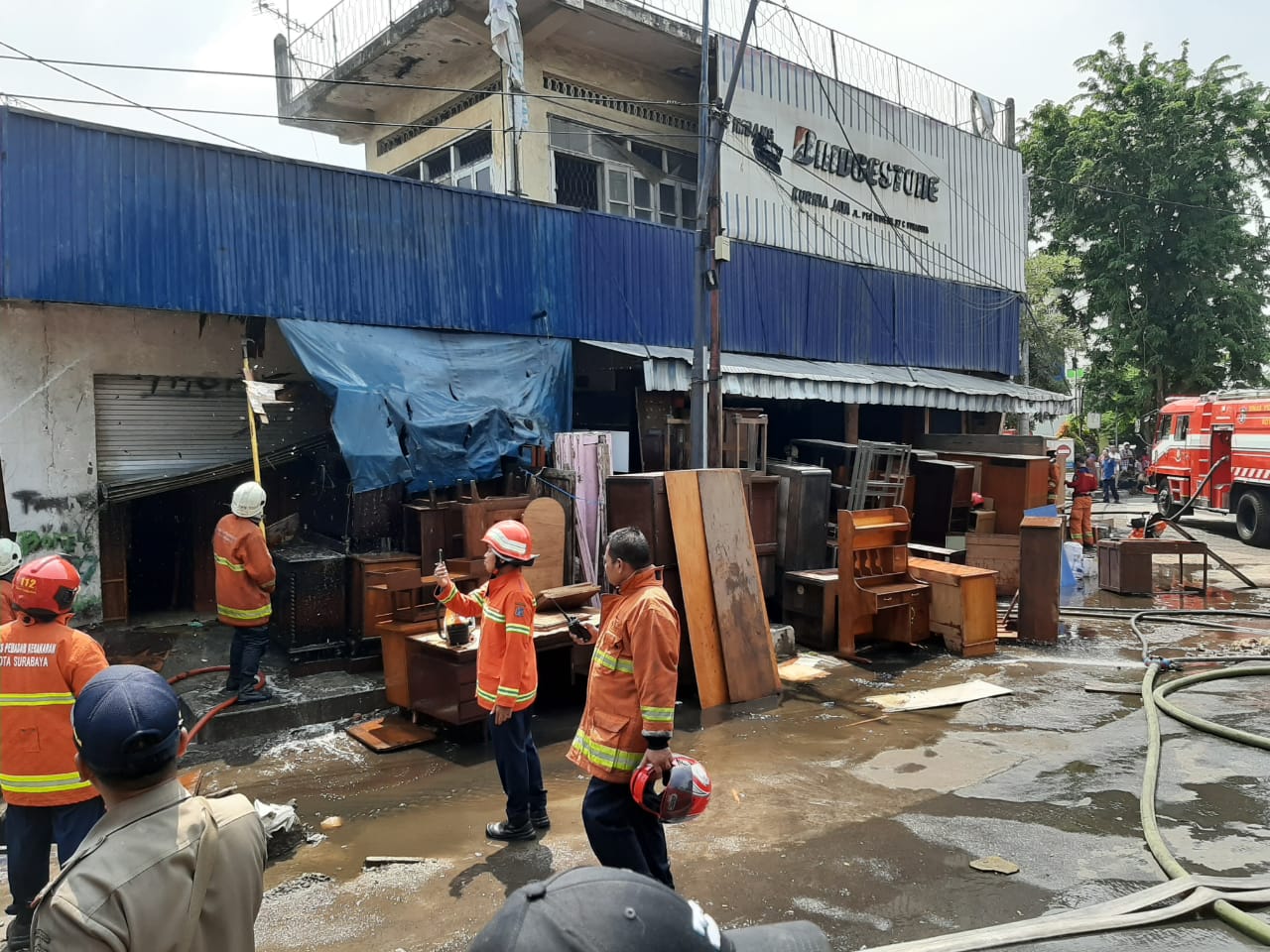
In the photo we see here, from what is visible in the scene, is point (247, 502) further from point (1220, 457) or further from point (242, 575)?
point (1220, 457)

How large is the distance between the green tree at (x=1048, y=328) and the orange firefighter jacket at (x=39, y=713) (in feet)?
79.2

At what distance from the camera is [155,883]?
169 cm

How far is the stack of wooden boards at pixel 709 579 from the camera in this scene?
25.7ft

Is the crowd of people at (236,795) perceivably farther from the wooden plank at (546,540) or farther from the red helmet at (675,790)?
the wooden plank at (546,540)

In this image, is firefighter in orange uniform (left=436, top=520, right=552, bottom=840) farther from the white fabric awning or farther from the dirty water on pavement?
the white fabric awning

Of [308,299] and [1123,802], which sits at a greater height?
[308,299]

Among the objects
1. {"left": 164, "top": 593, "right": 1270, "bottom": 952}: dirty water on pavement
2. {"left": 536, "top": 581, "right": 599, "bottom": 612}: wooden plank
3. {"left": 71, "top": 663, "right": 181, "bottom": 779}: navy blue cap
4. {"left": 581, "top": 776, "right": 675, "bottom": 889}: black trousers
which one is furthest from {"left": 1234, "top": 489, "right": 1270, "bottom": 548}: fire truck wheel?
{"left": 71, "top": 663, "right": 181, "bottom": 779}: navy blue cap

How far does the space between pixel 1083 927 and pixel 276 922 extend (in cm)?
363

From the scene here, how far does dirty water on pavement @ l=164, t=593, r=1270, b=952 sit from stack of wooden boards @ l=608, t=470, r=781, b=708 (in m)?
0.46

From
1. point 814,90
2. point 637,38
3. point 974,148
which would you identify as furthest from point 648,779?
point 974,148

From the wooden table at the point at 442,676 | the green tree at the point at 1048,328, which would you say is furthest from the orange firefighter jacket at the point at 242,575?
the green tree at the point at 1048,328

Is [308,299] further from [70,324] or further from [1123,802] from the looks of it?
[1123,802]

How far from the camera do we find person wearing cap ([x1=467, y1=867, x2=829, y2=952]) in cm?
99

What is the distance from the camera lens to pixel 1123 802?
17.1ft
